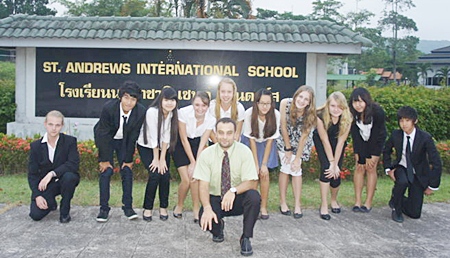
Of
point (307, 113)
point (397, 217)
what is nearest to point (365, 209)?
point (397, 217)

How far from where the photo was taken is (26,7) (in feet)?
152

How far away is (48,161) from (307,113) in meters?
2.95

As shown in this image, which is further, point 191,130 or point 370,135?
point 370,135

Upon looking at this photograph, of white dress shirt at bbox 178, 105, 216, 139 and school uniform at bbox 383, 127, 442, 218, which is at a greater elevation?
white dress shirt at bbox 178, 105, 216, 139

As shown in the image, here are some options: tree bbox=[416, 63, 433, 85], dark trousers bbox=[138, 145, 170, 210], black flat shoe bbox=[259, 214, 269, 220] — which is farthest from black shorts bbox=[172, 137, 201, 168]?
tree bbox=[416, 63, 433, 85]

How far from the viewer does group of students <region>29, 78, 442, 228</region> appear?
5438mm

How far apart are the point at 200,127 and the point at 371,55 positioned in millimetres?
44796

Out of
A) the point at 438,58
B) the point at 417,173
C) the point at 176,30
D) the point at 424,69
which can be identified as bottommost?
the point at 417,173

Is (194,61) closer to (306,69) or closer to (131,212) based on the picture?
(306,69)

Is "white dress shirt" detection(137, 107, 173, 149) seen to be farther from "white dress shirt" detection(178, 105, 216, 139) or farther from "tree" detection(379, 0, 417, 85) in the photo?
"tree" detection(379, 0, 417, 85)

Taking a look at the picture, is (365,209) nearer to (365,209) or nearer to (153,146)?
(365,209)

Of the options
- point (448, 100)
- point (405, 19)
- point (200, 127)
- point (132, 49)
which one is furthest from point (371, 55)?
point (200, 127)

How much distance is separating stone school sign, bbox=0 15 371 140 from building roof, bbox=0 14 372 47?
19 mm

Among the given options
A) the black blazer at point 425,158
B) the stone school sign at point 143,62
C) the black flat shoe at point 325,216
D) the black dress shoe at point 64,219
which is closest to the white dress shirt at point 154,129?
the black dress shoe at point 64,219
